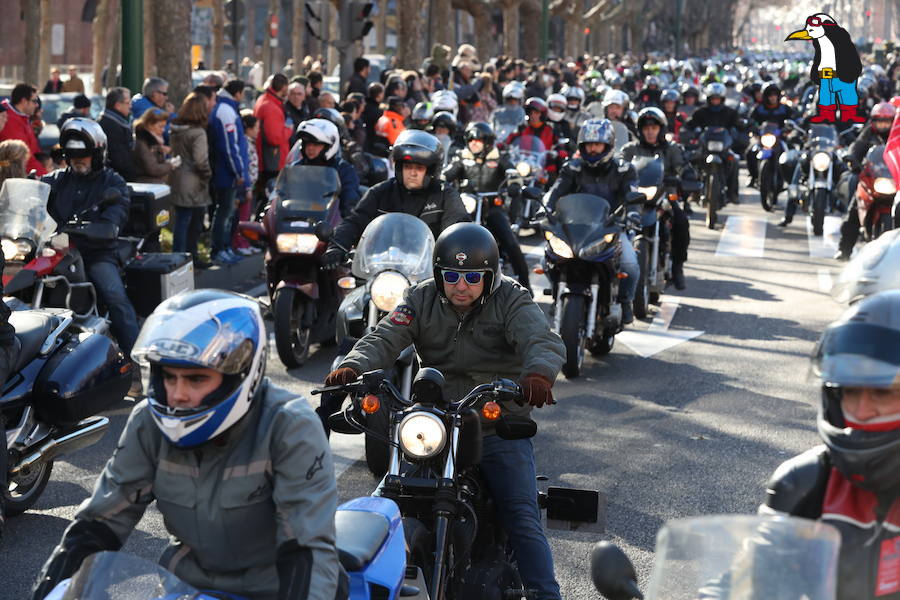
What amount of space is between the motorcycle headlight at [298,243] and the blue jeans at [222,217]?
400cm

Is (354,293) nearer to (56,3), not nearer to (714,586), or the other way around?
(714,586)

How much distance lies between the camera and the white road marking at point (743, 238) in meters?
A: 18.0

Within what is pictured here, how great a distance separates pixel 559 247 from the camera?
10492mm

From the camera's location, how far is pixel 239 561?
3.77 metres

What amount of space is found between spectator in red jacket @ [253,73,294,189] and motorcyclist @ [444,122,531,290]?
1.82m

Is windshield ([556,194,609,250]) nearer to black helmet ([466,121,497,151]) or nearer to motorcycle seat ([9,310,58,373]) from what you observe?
motorcycle seat ([9,310,58,373])

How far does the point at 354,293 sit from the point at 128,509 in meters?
4.61

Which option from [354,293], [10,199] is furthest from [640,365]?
[10,199]

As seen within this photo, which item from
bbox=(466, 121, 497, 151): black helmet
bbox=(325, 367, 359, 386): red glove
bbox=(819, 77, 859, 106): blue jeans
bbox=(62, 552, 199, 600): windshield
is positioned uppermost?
bbox=(819, 77, 859, 106): blue jeans

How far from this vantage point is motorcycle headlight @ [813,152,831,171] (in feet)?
62.4

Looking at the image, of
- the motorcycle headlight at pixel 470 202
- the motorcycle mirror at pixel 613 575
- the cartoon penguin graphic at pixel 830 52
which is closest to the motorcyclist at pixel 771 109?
the motorcycle headlight at pixel 470 202

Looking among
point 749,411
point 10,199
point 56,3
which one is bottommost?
point 749,411

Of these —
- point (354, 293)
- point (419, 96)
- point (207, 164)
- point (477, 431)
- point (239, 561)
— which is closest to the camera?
point (239, 561)

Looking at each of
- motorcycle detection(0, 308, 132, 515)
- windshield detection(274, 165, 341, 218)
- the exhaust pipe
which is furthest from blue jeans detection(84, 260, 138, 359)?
the exhaust pipe
